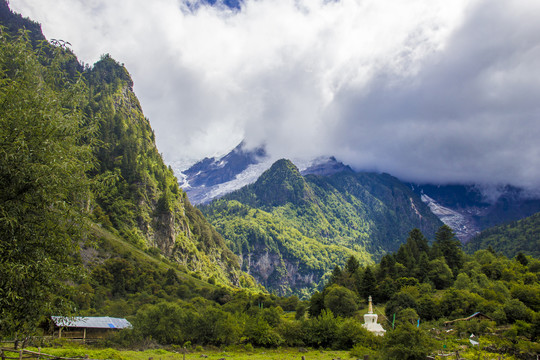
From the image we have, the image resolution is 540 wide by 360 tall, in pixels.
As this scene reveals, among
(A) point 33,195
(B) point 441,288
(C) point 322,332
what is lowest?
(C) point 322,332

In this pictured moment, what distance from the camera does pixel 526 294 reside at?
71.9 metres

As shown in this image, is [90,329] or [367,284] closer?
[90,329]

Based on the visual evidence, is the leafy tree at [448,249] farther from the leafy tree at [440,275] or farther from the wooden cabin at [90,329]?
the wooden cabin at [90,329]

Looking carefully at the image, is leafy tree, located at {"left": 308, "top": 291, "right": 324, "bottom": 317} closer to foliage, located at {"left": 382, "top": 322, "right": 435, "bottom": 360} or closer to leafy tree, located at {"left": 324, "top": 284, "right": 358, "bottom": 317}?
leafy tree, located at {"left": 324, "top": 284, "right": 358, "bottom": 317}

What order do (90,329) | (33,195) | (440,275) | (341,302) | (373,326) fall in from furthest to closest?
(440,275) < (341,302) < (373,326) < (90,329) < (33,195)

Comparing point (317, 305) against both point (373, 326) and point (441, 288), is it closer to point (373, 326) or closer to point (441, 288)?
point (373, 326)

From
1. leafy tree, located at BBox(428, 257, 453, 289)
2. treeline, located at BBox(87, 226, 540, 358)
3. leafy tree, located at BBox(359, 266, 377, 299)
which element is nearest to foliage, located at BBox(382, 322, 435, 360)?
treeline, located at BBox(87, 226, 540, 358)

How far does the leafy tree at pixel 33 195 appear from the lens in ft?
54.7

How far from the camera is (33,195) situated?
57.7 feet

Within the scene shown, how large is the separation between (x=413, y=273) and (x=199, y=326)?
64.4 meters

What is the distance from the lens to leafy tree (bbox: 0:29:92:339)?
657 inches

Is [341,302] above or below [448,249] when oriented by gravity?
below

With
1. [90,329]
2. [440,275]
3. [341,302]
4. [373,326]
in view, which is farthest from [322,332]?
[440,275]

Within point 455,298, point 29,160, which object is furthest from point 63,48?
point 455,298
